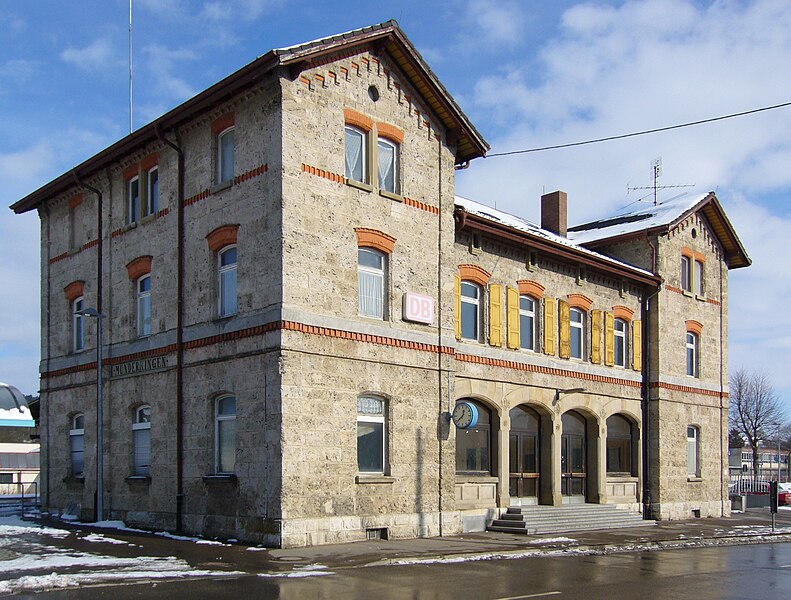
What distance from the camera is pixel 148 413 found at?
73.3 ft

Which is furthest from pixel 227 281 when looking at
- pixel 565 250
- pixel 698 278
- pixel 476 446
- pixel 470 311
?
pixel 698 278

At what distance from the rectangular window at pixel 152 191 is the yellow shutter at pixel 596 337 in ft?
44.0

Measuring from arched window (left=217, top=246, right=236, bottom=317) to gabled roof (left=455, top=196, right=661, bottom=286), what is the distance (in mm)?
5920

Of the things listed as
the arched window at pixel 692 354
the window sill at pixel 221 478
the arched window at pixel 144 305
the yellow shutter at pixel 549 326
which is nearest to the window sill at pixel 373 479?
the window sill at pixel 221 478

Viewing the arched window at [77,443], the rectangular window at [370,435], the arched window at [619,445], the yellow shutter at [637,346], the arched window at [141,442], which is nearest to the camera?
the rectangular window at [370,435]

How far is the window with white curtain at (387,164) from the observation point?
68.4 ft

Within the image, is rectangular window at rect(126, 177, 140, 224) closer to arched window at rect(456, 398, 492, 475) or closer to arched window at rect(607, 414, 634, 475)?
arched window at rect(456, 398, 492, 475)

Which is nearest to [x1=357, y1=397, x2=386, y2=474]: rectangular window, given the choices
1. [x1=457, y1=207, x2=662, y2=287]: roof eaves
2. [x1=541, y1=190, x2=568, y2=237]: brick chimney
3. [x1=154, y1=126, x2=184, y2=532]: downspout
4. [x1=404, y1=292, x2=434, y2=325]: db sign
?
[x1=404, y1=292, x2=434, y2=325]: db sign

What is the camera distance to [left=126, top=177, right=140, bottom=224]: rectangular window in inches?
923

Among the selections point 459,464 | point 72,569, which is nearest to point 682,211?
point 459,464

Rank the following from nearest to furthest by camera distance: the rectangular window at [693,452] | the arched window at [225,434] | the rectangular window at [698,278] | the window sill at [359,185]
Result: the arched window at [225,434]
the window sill at [359,185]
the rectangular window at [693,452]
the rectangular window at [698,278]

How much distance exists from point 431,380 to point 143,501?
7.58 meters

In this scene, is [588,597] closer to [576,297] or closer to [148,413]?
[148,413]

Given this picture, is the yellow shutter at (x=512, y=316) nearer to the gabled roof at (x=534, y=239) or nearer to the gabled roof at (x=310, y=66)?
the gabled roof at (x=534, y=239)
